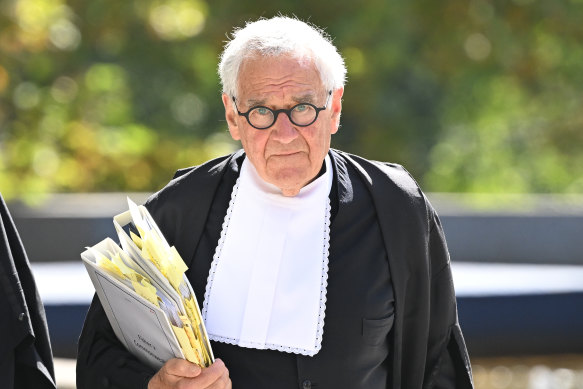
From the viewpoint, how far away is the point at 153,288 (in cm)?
218

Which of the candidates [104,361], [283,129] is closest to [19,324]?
[104,361]

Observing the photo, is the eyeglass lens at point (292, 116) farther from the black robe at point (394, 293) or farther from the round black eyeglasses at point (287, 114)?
the black robe at point (394, 293)

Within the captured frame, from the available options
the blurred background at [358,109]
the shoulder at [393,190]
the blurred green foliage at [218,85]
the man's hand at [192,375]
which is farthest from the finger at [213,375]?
the blurred green foliage at [218,85]

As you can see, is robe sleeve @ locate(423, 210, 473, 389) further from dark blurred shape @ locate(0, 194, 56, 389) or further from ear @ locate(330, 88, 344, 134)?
dark blurred shape @ locate(0, 194, 56, 389)

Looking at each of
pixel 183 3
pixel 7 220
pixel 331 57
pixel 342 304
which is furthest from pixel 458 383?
pixel 183 3

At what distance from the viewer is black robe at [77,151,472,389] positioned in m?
2.50

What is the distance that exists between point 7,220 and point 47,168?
621cm

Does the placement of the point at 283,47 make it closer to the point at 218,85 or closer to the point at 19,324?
the point at 19,324

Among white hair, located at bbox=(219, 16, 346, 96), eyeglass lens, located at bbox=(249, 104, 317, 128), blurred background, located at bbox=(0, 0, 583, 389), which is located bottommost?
blurred background, located at bbox=(0, 0, 583, 389)

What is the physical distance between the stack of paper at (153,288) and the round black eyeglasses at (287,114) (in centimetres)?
40

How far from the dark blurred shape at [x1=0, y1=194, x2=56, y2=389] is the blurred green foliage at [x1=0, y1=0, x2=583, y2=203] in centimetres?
572

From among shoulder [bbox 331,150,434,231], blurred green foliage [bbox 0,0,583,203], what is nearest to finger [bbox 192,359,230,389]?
shoulder [bbox 331,150,434,231]

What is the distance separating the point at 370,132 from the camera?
10961 mm

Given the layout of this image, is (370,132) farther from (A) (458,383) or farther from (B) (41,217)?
(A) (458,383)
